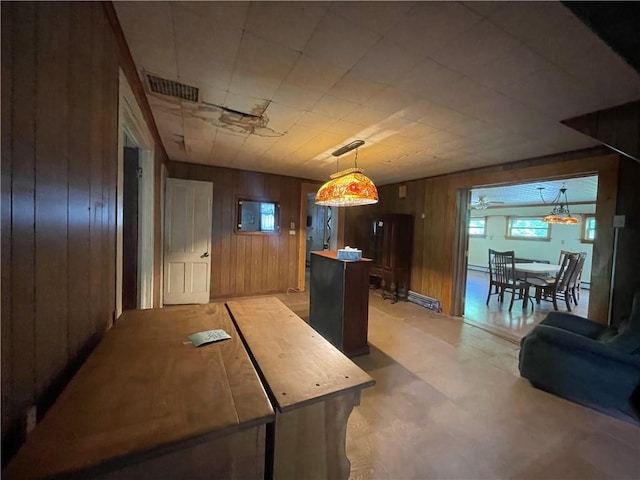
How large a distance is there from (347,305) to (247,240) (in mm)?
2710

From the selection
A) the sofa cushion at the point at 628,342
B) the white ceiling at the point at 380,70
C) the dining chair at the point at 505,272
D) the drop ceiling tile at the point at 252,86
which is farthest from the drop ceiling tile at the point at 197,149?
the dining chair at the point at 505,272

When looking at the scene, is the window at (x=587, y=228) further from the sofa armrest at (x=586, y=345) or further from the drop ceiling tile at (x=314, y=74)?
the drop ceiling tile at (x=314, y=74)

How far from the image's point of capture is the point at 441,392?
7.25 feet

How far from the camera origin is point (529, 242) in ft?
26.3

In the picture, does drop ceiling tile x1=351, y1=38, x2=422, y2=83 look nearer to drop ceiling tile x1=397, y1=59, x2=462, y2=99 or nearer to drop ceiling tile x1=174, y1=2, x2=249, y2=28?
drop ceiling tile x1=397, y1=59, x2=462, y2=99

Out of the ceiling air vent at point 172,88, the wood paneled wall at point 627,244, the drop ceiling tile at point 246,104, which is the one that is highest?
the ceiling air vent at point 172,88

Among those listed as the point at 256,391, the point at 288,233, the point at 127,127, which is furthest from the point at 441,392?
the point at 288,233

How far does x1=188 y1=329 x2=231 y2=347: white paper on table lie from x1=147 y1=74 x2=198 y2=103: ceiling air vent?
5.66 feet

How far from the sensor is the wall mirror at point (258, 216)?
480 cm

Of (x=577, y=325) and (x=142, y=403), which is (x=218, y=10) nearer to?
(x=142, y=403)

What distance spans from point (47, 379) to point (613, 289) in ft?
13.6

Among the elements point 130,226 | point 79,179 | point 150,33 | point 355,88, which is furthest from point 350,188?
point 79,179

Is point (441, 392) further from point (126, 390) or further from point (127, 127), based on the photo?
point (127, 127)

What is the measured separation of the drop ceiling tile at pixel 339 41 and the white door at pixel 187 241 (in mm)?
3146
